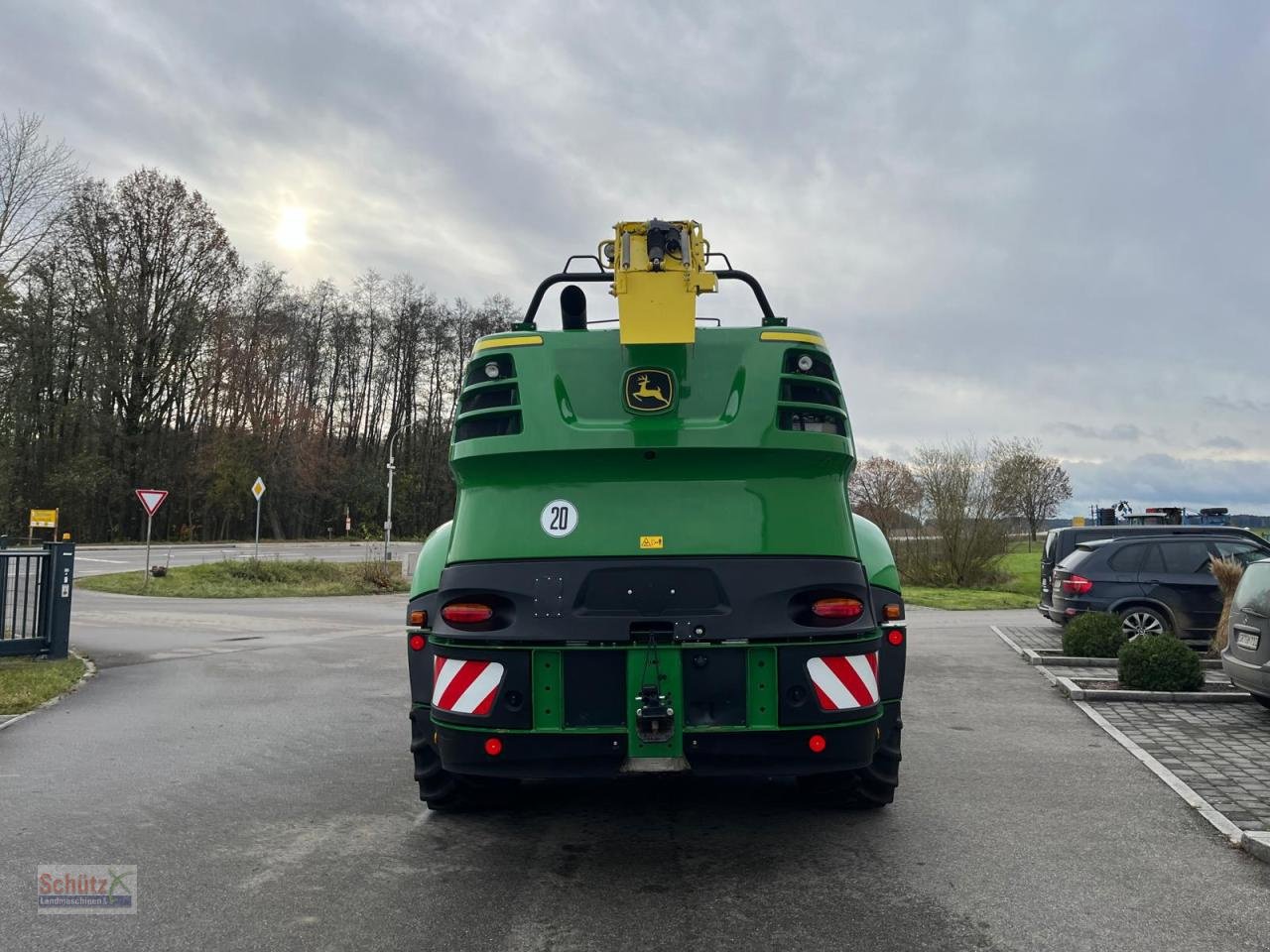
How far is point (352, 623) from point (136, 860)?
44.0 ft

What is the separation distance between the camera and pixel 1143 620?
43.2ft

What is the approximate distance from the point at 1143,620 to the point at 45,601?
1391cm

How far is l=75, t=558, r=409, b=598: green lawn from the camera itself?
2353cm

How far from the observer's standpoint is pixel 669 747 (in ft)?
13.4

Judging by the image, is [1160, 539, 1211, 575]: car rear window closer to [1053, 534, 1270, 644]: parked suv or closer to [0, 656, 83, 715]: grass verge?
[1053, 534, 1270, 644]: parked suv

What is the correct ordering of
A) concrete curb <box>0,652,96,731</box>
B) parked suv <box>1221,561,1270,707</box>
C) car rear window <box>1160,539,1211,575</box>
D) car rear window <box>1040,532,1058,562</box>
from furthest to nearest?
car rear window <box>1040,532,1058,562</box>, car rear window <box>1160,539,1211,575</box>, concrete curb <box>0,652,96,731</box>, parked suv <box>1221,561,1270,707</box>

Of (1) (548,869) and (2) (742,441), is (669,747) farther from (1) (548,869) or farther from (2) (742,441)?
(2) (742,441)

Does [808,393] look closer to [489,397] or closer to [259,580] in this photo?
[489,397]

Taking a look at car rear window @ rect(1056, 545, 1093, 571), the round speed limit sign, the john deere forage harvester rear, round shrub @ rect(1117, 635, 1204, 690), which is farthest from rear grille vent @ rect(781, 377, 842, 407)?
car rear window @ rect(1056, 545, 1093, 571)

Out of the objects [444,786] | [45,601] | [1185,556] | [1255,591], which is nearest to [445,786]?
[444,786]

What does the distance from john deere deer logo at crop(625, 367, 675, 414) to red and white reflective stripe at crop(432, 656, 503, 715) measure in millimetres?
1325

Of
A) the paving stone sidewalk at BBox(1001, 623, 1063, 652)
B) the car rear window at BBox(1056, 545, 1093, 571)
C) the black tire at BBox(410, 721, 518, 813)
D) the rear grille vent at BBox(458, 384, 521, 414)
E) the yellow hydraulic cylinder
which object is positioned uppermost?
the yellow hydraulic cylinder

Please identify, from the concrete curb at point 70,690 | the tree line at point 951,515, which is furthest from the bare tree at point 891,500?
the concrete curb at point 70,690

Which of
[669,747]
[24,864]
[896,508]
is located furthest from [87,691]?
[896,508]
